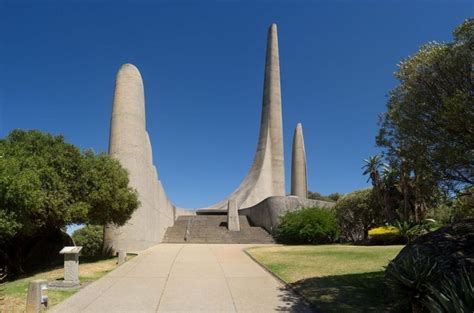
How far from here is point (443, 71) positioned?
8.60 meters

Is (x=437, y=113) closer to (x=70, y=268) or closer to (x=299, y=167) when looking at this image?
(x=70, y=268)

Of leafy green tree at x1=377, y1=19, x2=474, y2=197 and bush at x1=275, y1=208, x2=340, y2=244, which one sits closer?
leafy green tree at x1=377, y1=19, x2=474, y2=197

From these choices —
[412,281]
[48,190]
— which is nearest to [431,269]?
[412,281]


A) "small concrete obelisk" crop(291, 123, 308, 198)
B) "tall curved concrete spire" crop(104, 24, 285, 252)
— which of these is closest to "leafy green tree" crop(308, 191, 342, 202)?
"small concrete obelisk" crop(291, 123, 308, 198)

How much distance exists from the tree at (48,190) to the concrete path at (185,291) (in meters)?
3.25

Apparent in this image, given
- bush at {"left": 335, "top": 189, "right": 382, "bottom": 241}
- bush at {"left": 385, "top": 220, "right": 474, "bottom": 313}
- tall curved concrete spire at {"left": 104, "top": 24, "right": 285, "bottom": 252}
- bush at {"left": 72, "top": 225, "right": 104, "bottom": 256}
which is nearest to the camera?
bush at {"left": 385, "top": 220, "right": 474, "bottom": 313}

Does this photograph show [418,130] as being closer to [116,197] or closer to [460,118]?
[460,118]

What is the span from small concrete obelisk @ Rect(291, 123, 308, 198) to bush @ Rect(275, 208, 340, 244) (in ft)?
72.8

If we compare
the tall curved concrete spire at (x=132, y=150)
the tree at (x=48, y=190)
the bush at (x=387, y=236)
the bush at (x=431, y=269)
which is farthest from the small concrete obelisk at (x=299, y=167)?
the bush at (x=431, y=269)

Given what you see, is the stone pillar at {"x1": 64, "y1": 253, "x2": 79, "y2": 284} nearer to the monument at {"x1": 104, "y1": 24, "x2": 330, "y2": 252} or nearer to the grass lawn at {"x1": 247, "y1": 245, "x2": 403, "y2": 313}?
Answer: the grass lawn at {"x1": 247, "y1": 245, "x2": 403, "y2": 313}

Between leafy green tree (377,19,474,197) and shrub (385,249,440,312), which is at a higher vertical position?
leafy green tree (377,19,474,197)

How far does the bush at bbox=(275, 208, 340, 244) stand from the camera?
24.8 metres

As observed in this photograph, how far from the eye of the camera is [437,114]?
865 centimetres

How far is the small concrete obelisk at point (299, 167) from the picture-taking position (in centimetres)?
4866
